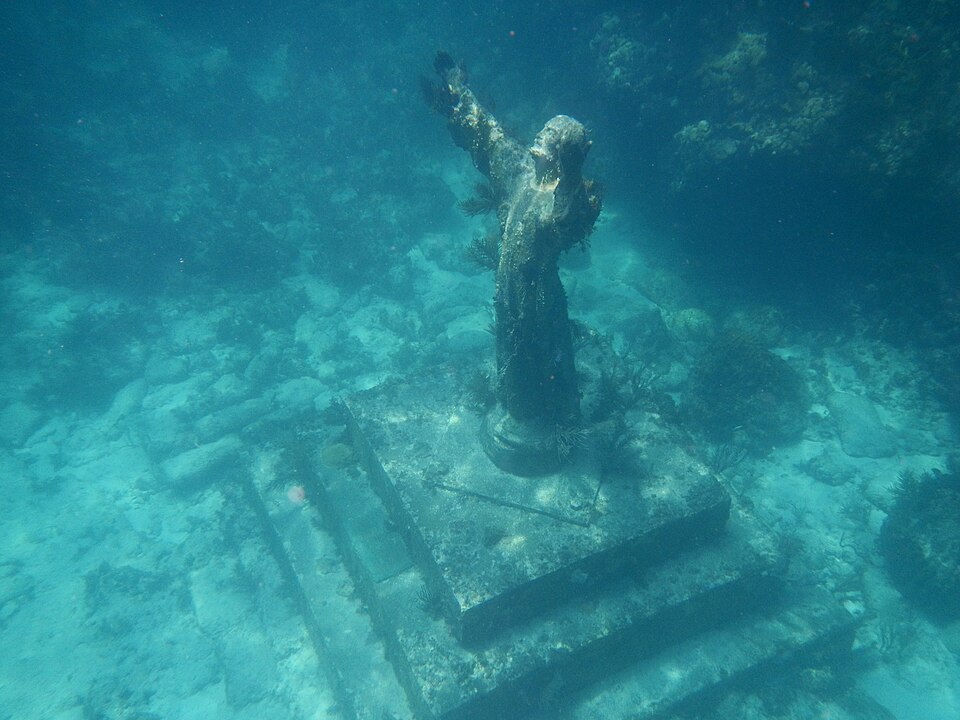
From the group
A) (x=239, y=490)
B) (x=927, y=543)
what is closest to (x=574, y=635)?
(x=927, y=543)

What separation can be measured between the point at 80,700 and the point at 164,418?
23.7ft

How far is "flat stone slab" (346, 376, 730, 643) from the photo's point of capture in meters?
6.03

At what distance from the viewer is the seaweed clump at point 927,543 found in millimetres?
7785

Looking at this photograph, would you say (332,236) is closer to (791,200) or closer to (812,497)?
(791,200)

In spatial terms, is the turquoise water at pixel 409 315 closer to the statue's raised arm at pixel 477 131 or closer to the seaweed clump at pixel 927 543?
the seaweed clump at pixel 927 543

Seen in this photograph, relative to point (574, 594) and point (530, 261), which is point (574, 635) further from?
point (530, 261)

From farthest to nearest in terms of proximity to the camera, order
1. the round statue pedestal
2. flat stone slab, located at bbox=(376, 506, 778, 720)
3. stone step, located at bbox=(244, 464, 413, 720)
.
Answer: stone step, located at bbox=(244, 464, 413, 720)
the round statue pedestal
flat stone slab, located at bbox=(376, 506, 778, 720)

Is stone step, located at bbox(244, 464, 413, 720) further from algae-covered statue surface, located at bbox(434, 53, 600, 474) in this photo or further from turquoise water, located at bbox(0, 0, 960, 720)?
algae-covered statue surface, located at bbox(434, 53, 600, 474)

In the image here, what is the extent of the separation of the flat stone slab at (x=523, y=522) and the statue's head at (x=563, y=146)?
169 inches

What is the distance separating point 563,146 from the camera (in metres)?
4.50

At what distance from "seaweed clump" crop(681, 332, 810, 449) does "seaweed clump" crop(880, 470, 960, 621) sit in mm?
2250

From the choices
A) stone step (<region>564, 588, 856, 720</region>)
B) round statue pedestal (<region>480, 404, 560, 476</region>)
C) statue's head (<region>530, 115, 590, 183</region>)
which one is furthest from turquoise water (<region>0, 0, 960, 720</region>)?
statue's head (<region>530, 115, 590, 183</region>)

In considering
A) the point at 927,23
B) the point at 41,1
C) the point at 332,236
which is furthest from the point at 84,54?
the point at 927,23

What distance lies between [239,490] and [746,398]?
1264 cm
